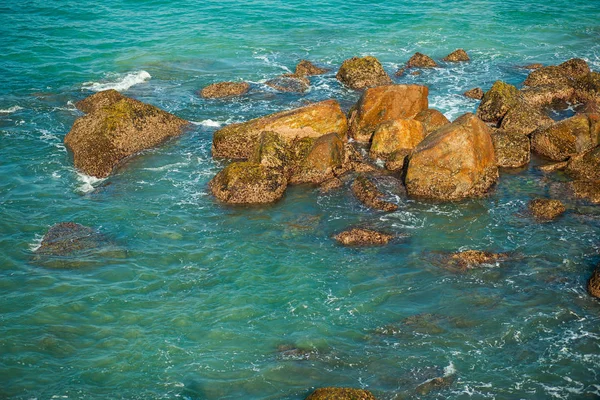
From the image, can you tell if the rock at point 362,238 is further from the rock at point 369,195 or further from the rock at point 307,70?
the rock at point 307,70

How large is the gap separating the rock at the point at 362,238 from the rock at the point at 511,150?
7.68m

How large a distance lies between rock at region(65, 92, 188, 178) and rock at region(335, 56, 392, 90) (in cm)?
1068

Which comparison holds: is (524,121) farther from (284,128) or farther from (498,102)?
(284,128)

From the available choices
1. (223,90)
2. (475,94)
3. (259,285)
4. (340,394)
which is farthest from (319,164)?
(340,394)

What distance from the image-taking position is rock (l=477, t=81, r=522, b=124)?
30703 millimetres

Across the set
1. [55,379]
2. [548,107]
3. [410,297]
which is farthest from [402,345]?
[548,107]

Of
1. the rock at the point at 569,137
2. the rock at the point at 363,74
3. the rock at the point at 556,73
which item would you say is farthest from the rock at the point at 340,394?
the rock at the point at 556,73

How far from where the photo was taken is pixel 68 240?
23.1 meters

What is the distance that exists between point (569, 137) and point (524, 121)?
2.40 metres

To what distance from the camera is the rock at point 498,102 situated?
3070cm

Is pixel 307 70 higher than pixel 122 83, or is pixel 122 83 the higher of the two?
pixel 307 70

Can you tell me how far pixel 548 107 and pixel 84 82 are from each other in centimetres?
2567

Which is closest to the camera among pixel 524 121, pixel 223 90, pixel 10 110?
pixel 524 121

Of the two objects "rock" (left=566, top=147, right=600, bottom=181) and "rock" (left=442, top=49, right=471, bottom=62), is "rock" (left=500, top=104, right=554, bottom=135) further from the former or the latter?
"rock" (left=442, top=49, right=471, bottom=62)
